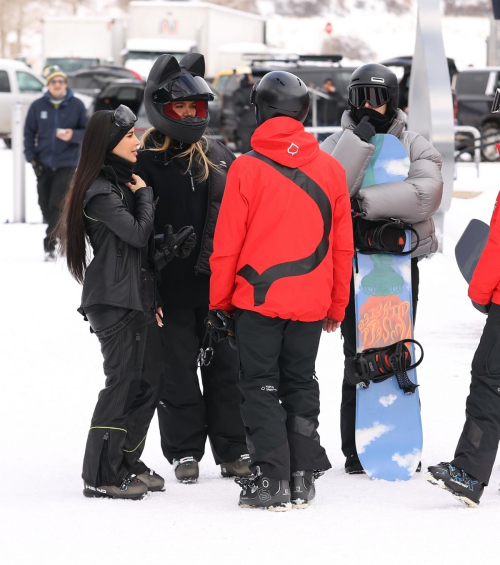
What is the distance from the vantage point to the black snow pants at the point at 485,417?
4043mm

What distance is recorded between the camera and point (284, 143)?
398cm

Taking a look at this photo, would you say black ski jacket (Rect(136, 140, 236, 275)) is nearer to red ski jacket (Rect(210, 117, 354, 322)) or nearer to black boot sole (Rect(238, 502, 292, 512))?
red ski jacket (Rect(210, 117, 354, 322))

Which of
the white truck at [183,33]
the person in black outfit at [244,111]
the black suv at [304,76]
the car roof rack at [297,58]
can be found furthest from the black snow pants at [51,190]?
the white truck at [183,33]

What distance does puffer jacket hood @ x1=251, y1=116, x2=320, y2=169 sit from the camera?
3.98 meters

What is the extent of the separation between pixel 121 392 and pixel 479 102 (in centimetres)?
1905

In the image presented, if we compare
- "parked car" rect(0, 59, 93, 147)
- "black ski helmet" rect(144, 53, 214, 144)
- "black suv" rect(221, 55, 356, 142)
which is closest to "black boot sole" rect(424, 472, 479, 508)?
"black ski helmet" rect(144, 53, 214, 144)

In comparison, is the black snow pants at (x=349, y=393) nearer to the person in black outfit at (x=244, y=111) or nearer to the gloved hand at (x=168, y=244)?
the gloved hand at (x=168, y=244)

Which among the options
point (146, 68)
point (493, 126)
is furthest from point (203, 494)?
point (146, 68)

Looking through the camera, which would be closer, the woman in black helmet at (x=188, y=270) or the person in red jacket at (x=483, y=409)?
the person in red jacket at (x=483, y=409)

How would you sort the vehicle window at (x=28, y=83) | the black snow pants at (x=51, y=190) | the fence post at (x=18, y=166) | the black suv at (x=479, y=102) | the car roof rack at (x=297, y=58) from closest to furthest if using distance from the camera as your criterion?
the black snow pants at (x=51, y=190) < the fence post at (x=18, y=166) < the black suv at (x=479, y=102) < the car roof rack at (x=297, y=58) < the vehicle window at (x=28, y=83)

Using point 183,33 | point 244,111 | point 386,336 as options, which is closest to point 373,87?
point 386,336

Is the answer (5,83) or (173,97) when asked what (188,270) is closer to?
(173,97)

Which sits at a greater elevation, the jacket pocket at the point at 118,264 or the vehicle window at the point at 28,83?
the vehicle window at the point at 28,83

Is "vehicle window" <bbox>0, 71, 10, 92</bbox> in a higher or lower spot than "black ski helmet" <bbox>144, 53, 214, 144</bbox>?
higher
